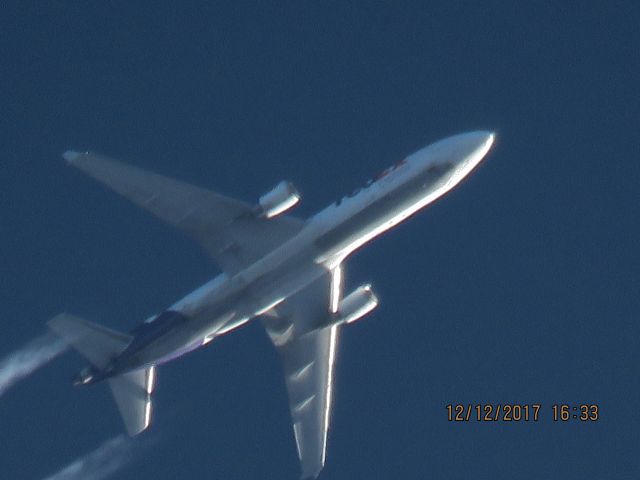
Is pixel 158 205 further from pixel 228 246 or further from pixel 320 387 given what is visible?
pixel 320 387

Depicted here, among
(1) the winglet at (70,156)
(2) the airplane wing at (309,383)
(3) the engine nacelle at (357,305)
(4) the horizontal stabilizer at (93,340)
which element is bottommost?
(2) the airplane wing at (309,383)

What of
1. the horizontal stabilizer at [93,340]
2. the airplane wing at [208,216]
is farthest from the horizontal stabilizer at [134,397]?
the airplane wing at [208,216]

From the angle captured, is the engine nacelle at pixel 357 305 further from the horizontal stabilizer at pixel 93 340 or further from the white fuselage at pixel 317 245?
the horizontal stabilizer at pixel 93 340

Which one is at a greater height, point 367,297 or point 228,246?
point 228,246

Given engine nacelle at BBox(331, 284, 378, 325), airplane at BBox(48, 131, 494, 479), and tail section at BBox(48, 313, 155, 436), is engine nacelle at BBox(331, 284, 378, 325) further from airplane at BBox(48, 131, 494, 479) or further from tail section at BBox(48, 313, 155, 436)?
tail section at BBox(48, 313, 155, 436)

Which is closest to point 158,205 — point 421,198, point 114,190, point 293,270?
point 114,190

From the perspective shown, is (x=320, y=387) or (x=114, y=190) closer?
(x=114, y=190)
